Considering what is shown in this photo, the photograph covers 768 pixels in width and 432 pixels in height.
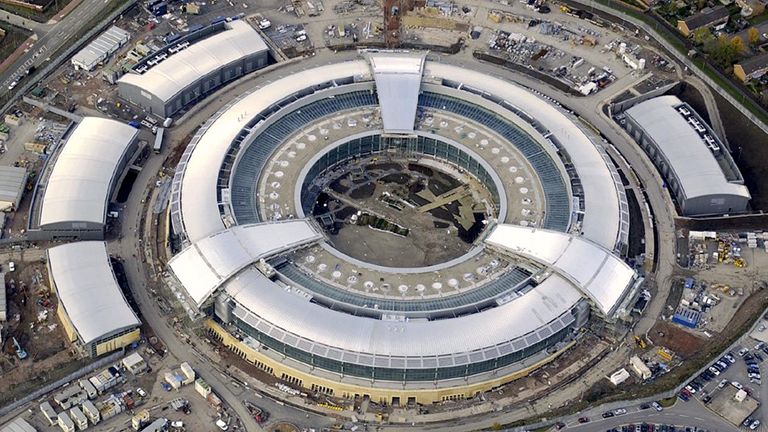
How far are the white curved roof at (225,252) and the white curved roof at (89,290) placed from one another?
11.1 metres

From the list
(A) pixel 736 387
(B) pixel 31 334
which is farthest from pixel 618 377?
(B) pixel 31 334

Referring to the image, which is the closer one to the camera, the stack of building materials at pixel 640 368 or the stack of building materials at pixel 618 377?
the stack of building materials at pixel 618 377

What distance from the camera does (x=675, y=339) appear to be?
183625 mm

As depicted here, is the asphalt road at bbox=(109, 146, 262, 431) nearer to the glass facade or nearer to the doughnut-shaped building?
the doughnut-shaped building

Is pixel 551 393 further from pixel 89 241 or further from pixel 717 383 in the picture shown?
pixel 89 241

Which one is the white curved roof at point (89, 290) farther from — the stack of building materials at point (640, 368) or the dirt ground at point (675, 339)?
the dirt ground at point (675, 339)

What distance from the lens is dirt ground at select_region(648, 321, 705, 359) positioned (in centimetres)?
18188

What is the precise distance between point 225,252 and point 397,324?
31967 millimetres

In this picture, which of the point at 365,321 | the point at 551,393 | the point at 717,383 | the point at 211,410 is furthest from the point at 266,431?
the point at 717,383

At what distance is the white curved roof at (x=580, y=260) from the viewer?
594 ft

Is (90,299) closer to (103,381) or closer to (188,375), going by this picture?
(103,381)

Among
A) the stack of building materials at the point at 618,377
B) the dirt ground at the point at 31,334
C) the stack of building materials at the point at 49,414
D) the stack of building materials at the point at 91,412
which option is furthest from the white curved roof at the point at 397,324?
the stack of building materials at the point at 49,414

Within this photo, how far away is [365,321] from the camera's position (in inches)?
6865

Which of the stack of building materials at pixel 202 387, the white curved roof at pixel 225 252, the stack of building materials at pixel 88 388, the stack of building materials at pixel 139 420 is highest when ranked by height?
the white curved roof at pixel 225 252
